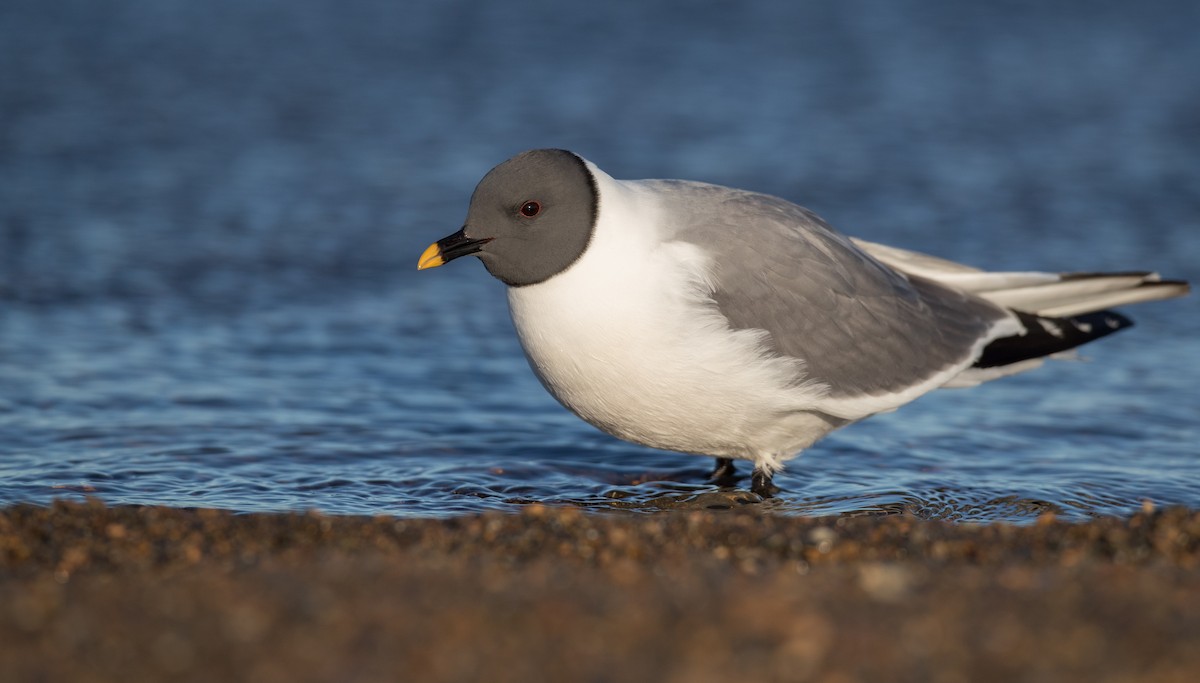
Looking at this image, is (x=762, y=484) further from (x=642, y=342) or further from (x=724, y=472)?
(x=642, y=342)

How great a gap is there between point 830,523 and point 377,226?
24.5 ft

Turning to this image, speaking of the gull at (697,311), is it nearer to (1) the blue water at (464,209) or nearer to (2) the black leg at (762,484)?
(2) the black leg at (762,484)

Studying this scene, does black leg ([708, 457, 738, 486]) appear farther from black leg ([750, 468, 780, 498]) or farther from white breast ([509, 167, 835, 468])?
white breast ([509, 167, 835, 468])

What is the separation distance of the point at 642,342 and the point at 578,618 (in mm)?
2521

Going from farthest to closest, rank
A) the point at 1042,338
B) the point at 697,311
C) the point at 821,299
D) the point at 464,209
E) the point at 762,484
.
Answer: the point at 464,209
the point at 1042,338
the point at 762,484
the point at 821,299
the point at 697,311

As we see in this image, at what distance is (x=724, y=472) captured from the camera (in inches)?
297

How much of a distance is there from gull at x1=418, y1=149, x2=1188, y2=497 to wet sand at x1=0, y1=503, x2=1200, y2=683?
4.61ft

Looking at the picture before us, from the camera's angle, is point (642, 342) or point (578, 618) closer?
point (578, 618)

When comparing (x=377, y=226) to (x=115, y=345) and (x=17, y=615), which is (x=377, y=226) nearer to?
(x=115, y=345)

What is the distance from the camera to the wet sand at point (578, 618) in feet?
11.5

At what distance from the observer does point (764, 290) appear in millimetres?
6605

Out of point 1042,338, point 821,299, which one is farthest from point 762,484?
point 1042,338

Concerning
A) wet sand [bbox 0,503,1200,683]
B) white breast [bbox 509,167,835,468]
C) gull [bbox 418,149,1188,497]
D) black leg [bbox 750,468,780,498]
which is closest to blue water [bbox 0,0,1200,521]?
black leg [bbox 750,468,780,498]

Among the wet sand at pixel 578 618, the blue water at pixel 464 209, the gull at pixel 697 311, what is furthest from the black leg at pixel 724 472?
the wet sand at pixel 578 618
